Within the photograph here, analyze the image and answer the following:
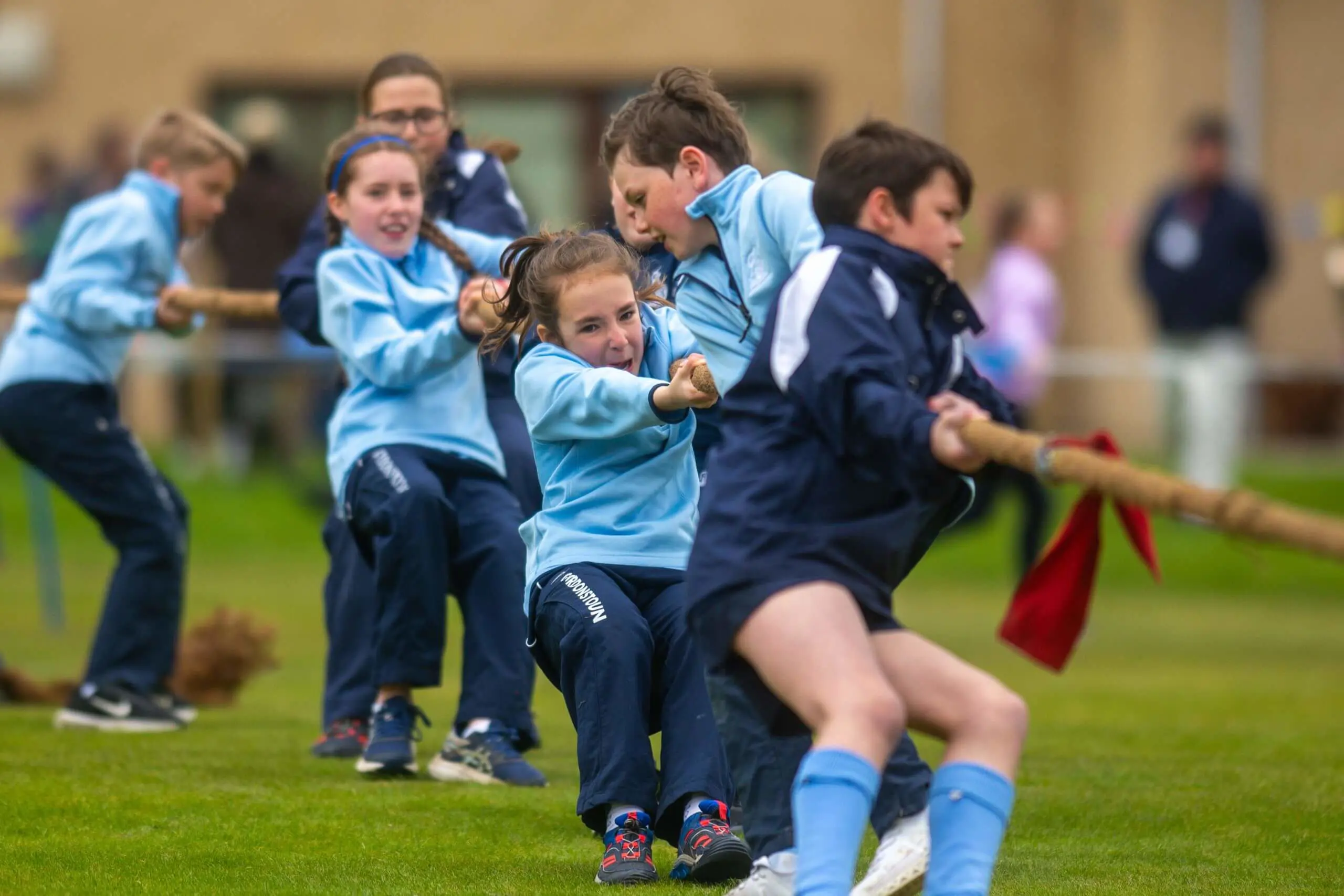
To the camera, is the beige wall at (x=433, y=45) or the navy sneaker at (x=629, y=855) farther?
the beige wall at (x=433, y=45)

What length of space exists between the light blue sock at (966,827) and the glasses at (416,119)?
3546 millimetres

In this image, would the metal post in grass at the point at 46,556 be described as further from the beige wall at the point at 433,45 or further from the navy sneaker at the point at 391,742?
the beige wall at the point at 433,45

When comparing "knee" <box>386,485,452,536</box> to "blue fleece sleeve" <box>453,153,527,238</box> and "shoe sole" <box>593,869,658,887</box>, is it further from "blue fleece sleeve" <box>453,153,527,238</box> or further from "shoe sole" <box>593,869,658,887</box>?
"shoe sole" <box>593,869,658,887</box>

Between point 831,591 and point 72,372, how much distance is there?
4113mm

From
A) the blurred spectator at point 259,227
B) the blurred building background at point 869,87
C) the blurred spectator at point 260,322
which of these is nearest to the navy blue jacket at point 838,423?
the blurred spectator at point 260,322

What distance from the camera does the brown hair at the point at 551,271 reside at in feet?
16.0

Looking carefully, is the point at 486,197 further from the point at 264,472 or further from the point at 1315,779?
the point at 264,472

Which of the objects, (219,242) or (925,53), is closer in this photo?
(219,242)

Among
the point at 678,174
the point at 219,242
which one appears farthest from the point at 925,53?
the point at 678,174

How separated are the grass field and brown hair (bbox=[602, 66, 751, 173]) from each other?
5.15 ft

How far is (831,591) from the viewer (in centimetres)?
389

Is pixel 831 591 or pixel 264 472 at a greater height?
pixel 831 591

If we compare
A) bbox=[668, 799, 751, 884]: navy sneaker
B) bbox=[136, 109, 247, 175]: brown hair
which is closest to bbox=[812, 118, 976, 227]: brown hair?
bbox=[668, 799, 751, 884]: navy sneaker

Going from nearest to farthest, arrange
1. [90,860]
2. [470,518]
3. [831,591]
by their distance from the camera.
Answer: [831,591] → [90,860] → [470,518]
